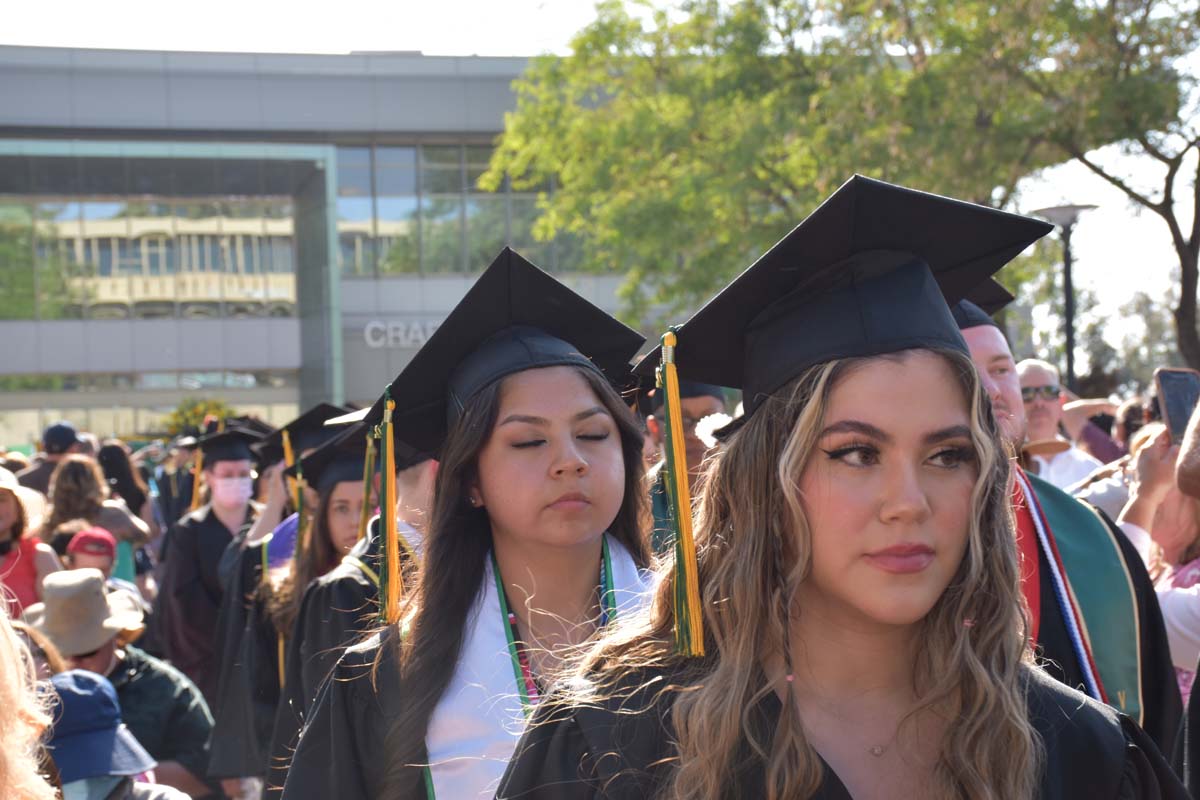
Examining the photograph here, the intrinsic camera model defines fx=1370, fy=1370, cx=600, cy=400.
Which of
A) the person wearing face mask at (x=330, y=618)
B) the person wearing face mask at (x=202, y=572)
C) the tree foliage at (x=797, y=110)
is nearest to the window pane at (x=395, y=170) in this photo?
the tree foliage at (x=797, y=110)

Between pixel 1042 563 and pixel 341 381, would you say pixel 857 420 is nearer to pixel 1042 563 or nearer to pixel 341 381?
pixel 1042 563

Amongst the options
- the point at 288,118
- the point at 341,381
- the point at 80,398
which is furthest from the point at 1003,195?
the point at 80,398

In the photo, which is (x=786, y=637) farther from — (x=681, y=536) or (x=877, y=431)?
(x=877, y=431)

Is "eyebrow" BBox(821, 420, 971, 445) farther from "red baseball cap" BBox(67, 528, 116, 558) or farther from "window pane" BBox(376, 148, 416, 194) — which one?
"window pane" BBox(376, 148, 416, 194)

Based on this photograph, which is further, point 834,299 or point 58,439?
point 58,439

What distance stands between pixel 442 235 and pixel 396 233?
1.12 meters

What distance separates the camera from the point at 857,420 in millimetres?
2043

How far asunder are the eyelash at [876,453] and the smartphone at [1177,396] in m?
1.94

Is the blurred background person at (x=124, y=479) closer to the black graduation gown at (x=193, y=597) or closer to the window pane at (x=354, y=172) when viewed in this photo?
the black graduation gown at (x=193, y=597)

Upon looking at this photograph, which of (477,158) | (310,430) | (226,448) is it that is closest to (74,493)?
(226,448)

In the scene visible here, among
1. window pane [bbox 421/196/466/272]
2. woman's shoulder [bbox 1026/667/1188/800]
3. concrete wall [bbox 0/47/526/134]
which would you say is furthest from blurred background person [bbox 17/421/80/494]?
window pane [bbox 421/196/466/272]

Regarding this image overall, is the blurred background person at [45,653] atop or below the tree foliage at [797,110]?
below

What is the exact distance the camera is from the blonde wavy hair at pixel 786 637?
2002 mm

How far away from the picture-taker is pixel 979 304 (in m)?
4.01
